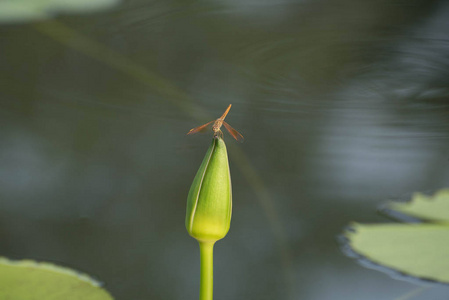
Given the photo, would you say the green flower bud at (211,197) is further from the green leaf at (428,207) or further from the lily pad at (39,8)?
the lily pad at (39,8)

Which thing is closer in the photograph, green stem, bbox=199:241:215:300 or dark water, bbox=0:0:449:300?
green stem, bbox=199:241:215:300

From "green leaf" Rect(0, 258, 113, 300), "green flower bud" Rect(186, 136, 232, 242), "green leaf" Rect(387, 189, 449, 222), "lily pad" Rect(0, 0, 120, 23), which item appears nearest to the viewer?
"green flower bud" Rect(186, 136, 232, 242)

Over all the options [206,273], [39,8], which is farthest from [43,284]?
[39,8]

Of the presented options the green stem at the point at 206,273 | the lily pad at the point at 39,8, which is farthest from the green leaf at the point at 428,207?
the lily pad at the point at 39,8

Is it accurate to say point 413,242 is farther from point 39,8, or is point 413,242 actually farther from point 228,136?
point 39,8

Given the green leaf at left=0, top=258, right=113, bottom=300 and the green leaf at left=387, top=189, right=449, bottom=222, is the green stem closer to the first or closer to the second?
the green leaf at left=0, top=258, right=113, bottom=300

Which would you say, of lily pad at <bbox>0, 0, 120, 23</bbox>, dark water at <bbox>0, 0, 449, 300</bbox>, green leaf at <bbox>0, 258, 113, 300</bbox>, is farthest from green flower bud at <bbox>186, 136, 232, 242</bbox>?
lily pad at <bbox>0, 0, 120, 23</bbox>
